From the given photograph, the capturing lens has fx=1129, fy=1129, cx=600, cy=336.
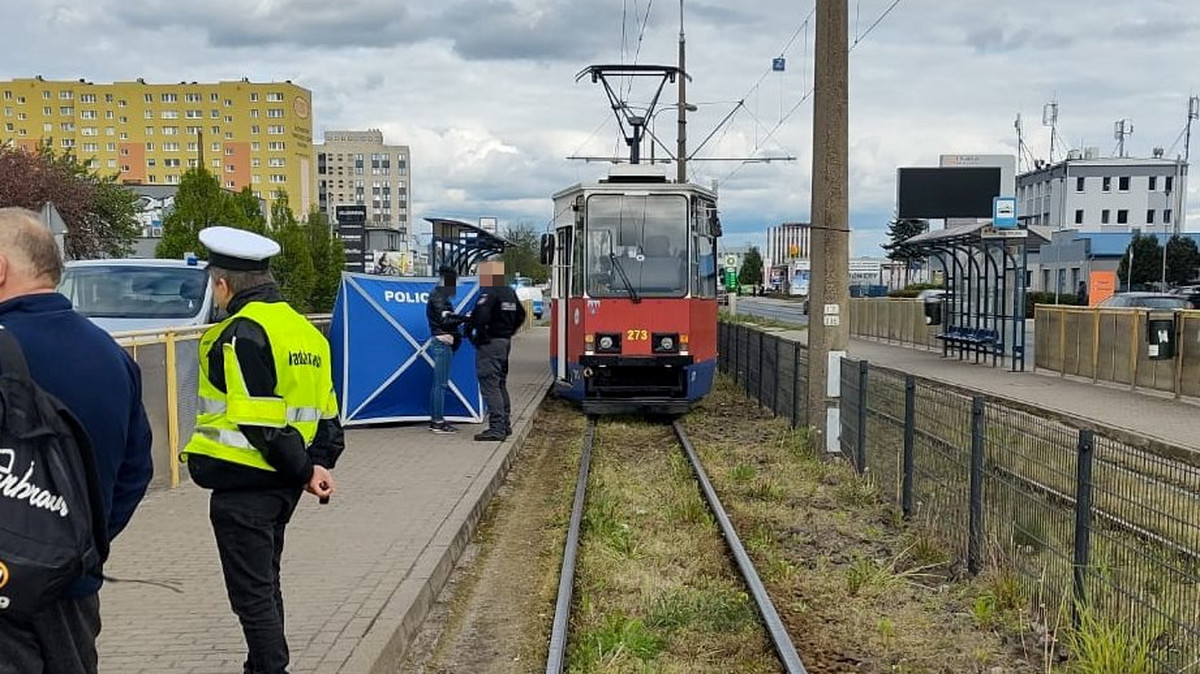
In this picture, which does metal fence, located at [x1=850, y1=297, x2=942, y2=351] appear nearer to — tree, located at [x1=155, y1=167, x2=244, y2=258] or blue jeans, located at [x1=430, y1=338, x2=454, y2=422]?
blue jeans, located at [x1=430, y1=338, x2=454, y2=422]

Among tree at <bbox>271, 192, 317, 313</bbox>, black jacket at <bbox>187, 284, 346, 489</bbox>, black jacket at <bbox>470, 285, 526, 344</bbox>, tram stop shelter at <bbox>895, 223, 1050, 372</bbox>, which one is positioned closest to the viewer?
black jacket at <bbox>187, 284, 346, 489</bbox>

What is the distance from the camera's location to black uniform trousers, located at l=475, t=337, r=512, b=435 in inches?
473

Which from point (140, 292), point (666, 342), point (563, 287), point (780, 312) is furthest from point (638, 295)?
point (780, 312)

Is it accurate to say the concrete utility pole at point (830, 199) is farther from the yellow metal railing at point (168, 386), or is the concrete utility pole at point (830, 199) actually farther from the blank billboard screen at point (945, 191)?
the blank billboard screen at point (945, 191)

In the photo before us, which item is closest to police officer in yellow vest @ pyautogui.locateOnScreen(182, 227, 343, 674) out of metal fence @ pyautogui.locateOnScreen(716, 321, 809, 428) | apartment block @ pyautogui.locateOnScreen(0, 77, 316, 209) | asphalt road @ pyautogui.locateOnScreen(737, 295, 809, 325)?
metal fence @ pyautogui.locateOnScreen(716, 321, 809, 428)

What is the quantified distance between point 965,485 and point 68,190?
116 feet

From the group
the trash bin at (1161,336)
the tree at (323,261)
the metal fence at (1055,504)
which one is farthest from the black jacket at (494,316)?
the tree at (323,261)

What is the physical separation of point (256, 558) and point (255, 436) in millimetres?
543

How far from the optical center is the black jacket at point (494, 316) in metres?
11.9

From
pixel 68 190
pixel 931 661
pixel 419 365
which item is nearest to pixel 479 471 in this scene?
pixel 419 365

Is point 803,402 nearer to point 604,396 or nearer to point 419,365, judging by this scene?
point 604,396

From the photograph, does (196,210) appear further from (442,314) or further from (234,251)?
(234,251)

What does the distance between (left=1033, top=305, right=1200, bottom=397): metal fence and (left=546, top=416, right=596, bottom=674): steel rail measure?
10260mm

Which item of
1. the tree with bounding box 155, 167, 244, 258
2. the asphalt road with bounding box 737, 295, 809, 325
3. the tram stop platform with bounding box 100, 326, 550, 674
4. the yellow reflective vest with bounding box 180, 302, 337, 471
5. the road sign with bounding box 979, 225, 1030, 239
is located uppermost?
the tree with bounding box 155, 167, 244, 258
